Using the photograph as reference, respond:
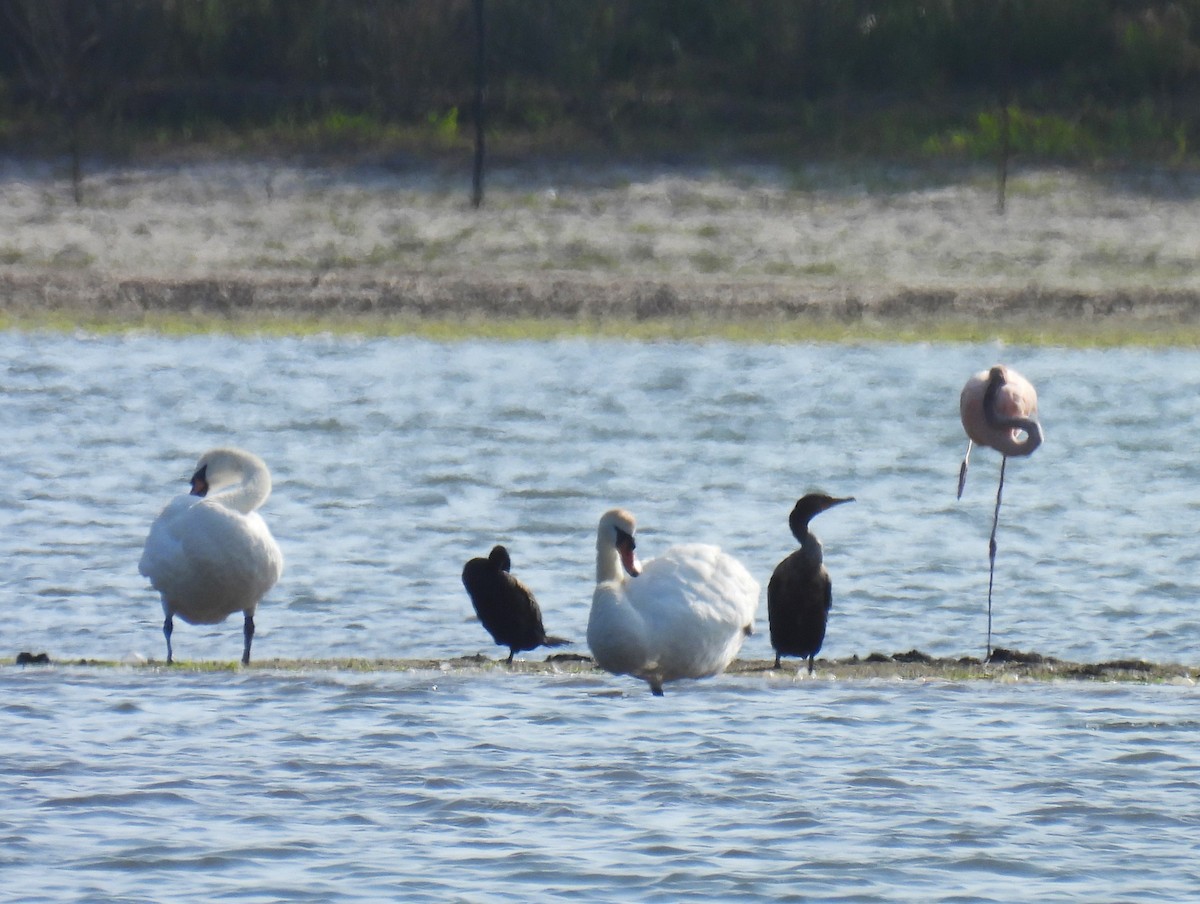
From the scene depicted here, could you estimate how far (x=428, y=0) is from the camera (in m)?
34.4

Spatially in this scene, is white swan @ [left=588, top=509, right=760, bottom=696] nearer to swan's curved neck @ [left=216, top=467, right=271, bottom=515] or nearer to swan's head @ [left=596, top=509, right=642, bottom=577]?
swan's head @ [left=596, top=509, right=642, bottom=577]

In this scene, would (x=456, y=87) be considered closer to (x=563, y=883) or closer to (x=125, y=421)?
(x=125, y=421)

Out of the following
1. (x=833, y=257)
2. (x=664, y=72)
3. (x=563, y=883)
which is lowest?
(x=563, y=883)

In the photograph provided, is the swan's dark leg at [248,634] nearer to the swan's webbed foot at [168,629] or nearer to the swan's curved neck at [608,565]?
the swan's webbed foot at [168,629]

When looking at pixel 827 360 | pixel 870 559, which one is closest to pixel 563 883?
pixel 870 559

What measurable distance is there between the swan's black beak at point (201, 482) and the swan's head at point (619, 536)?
1988 mm

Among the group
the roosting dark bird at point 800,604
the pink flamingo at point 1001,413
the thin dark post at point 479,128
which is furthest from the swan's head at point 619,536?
the thin dark post at point 479,128

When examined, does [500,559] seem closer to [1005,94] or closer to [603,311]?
[603,311]

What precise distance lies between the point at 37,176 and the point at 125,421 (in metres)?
10.4

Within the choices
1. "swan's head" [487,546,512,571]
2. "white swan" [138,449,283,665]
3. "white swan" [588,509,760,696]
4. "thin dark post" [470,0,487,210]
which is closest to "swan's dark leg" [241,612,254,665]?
"white swan" [138,449,283,665]

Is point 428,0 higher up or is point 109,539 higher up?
point 428,0

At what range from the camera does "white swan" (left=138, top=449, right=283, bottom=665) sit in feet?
33.7

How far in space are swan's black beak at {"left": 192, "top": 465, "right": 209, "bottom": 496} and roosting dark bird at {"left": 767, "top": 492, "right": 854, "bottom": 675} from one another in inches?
95.8

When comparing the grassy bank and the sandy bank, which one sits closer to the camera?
the grassy bank
